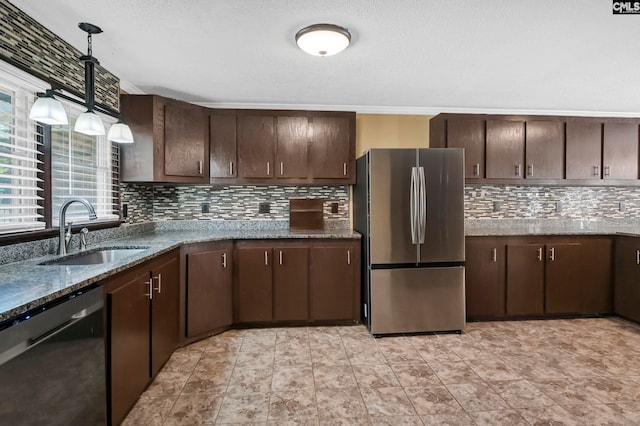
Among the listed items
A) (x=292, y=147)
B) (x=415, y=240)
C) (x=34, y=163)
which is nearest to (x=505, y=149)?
(x=415, y=240)

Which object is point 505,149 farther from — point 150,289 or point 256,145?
point 150,289

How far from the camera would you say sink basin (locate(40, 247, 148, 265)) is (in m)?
2.01

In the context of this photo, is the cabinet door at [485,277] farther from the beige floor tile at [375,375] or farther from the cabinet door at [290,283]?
the cabinet door at [290,283]

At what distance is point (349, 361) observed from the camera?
8.01ft

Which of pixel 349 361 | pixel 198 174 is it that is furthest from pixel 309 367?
pixel 198 174

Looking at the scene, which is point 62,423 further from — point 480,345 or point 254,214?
point 480,345

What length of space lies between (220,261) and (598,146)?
4.18 m

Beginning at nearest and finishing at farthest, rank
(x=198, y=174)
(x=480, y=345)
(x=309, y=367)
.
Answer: (x=309, y=367) → (x=480, y=345) → (x=198, y=174)

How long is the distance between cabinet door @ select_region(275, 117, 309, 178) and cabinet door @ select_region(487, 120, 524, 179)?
6.49ft

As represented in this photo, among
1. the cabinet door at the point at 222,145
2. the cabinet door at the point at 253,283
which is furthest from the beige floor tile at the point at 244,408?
the cabinet door at the point at 222,145

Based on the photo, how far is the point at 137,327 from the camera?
1.89m

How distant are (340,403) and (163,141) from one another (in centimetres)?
258

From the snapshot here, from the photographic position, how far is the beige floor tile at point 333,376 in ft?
6.99

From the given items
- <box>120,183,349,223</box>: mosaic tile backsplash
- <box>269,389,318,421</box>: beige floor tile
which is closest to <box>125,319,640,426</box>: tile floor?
<box>269,389,318,421</box>: beige floor tile
